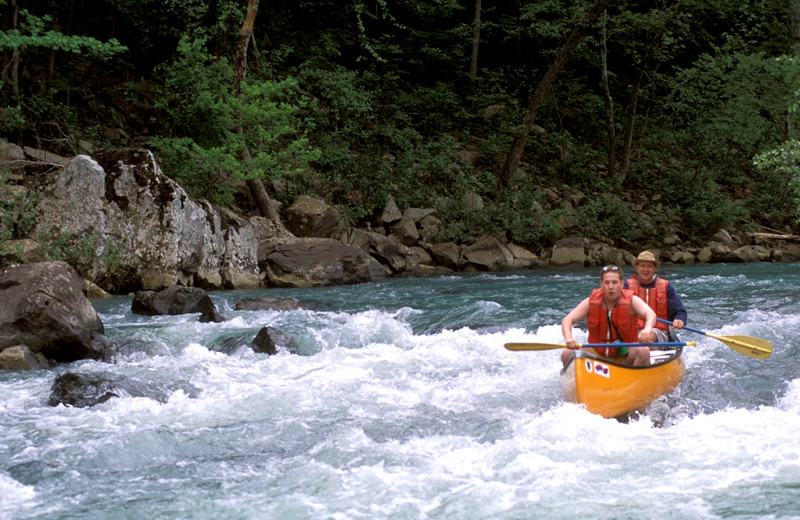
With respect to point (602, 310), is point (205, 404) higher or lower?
lower

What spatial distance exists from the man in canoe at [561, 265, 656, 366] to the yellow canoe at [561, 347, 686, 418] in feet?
0.76

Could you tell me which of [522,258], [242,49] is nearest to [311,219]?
[242,49]

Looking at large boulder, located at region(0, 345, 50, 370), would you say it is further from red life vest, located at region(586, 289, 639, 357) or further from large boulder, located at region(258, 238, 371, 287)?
large boulder, located at region(258, 238, 371, 287)

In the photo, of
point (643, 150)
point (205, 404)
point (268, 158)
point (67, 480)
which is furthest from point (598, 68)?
point (67, 480)

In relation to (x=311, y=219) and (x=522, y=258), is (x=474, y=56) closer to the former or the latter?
(x=522, y=258)

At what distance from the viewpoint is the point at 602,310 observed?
19.0 feet

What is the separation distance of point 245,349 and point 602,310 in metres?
3.64

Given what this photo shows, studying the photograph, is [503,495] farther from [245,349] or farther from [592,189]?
[592,189]

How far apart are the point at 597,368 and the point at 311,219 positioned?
10298 millimetres

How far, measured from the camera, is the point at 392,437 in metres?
4.88

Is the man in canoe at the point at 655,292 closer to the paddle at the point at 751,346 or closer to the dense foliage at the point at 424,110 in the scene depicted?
the paddle at the point at 751,346

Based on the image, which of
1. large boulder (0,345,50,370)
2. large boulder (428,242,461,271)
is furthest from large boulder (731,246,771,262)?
large boulder (0,345,50,370)

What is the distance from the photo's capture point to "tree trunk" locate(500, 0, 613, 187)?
56.5 ft

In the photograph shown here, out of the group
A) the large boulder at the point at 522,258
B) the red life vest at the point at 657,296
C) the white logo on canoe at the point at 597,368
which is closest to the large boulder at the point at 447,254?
the large boulder at the point at 522,258
